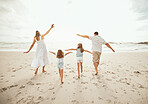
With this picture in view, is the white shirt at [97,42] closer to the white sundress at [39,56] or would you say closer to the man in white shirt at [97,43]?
the man in white shirt at [97,43]

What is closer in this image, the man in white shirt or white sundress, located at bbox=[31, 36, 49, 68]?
the man in white shirt

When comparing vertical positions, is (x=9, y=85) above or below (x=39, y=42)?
below

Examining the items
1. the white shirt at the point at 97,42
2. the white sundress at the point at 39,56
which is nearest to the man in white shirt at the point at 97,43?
the white shirt at the point at 97,42

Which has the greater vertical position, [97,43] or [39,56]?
[97,43]

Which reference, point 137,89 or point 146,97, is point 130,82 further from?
point 146,97

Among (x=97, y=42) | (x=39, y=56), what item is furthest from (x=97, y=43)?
(x=39, y=56)

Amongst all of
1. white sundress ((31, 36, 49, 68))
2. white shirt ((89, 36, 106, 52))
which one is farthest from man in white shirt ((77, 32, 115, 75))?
white sundress ((31, 36, 49, 68))

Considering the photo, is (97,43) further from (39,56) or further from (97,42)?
(39,56)

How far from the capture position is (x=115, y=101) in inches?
→ 112

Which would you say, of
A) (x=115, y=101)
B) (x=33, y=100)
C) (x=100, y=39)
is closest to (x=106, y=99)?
(x=115, y=101)

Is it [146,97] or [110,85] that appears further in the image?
[110,85]

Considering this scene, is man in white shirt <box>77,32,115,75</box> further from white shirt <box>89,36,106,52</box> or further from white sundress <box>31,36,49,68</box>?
white sundress <box>31,36,49,68</box>

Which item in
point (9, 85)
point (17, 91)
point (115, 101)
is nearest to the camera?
point (115, 101)

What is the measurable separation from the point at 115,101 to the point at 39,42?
455 centimetres
